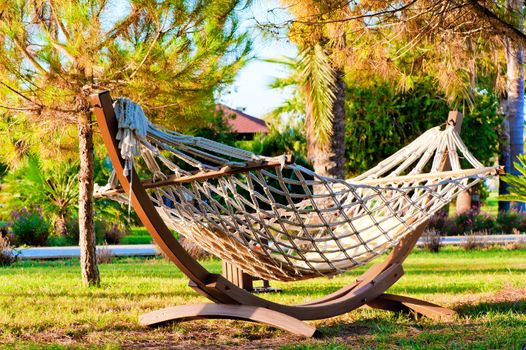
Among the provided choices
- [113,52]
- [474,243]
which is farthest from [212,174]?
[474,243]

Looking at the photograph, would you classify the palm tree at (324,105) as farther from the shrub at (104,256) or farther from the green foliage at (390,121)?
the green foliage at (390,121)

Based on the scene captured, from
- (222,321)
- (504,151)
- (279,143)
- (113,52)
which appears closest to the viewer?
(222,321)

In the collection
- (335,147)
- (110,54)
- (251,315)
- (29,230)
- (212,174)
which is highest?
(110,54)

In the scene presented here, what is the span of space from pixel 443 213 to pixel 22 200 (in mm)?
6760

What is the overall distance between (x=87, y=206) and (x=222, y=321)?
1807mm

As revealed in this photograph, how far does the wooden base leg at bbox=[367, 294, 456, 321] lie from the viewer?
13.8 feet

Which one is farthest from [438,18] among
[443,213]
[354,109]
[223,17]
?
[354,109]

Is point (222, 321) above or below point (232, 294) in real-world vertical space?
below

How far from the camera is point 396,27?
5.53 metres

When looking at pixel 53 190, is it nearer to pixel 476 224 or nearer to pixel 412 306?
pixel 476 224

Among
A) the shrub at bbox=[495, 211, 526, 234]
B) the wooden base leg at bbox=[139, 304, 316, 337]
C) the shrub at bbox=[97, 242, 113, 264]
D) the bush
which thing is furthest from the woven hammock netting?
the shrub at bbox=[495, 211, 526, 234]

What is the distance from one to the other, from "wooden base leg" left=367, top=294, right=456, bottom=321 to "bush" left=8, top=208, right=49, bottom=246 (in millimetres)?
6988

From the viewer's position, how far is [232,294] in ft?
12.3

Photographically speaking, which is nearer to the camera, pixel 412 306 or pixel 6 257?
pixel 412 306
